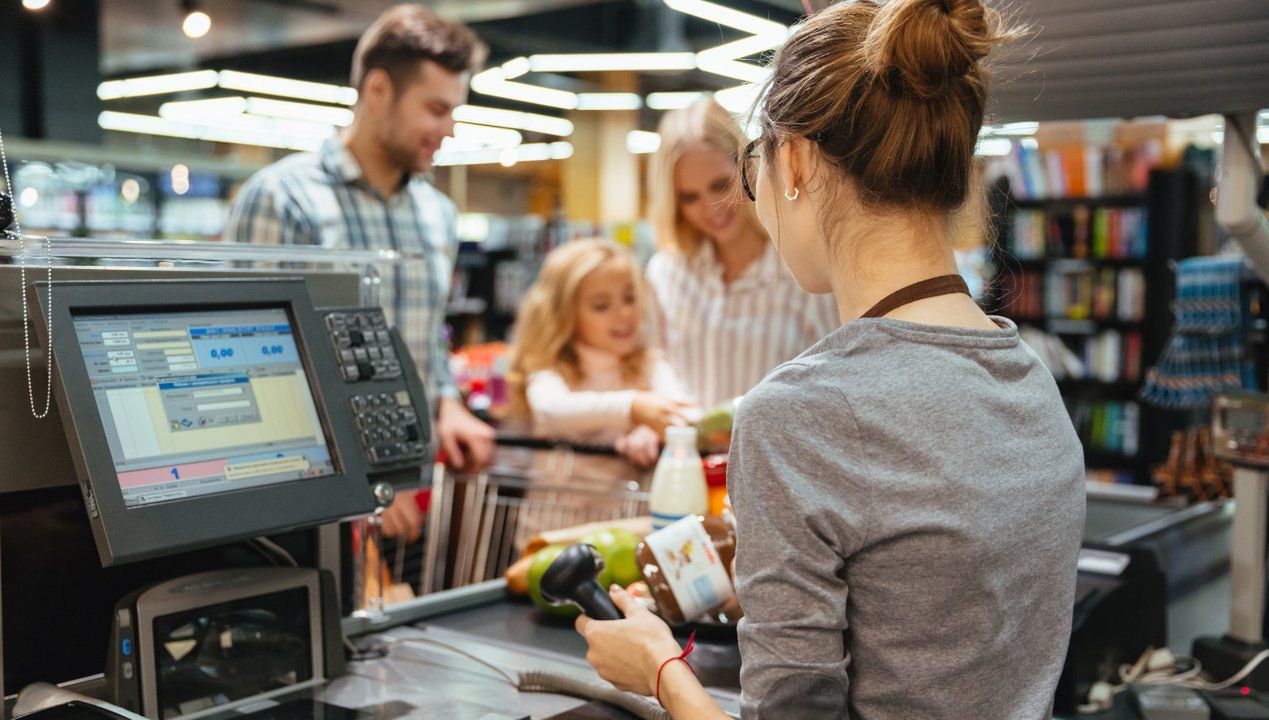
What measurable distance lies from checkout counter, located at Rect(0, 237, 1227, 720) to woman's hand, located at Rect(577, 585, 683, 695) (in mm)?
69

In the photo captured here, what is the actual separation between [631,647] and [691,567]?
A: 1.04 ft

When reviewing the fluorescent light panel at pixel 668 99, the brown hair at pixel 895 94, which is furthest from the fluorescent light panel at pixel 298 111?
the brown hair at pixel 895 94

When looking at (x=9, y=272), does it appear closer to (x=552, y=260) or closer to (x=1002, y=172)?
(x=552, y=260)

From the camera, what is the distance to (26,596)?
122 centimetres

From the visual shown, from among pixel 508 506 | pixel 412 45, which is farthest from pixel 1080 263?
pixel 508 506

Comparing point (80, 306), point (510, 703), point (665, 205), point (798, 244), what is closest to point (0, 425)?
point (80, 306)

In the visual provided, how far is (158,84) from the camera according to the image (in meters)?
10.8

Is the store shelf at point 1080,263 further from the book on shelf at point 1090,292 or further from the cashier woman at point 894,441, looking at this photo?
the cashier woman at point 894,441

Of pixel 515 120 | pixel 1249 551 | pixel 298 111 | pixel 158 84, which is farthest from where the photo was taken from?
pixel 515 120

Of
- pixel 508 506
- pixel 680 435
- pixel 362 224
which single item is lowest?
pixel 508 506

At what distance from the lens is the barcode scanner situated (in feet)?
4.23

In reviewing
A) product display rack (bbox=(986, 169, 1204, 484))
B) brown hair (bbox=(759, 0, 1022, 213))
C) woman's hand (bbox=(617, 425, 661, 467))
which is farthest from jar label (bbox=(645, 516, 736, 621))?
product display rack (bbox=(986, 169, 1204, 484))

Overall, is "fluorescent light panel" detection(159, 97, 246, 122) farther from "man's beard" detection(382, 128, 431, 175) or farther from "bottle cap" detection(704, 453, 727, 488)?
"bottle cap" detection(704, 453, 727, 488)

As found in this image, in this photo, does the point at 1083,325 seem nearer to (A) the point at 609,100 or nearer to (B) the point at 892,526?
(A) the point at 609,100
